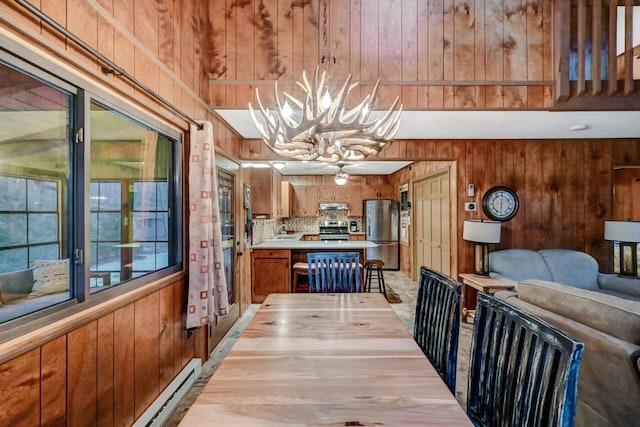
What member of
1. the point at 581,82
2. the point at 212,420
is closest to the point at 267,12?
the point at 581,82

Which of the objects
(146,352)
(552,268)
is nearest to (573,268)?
(552,268)

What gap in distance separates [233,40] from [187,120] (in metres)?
0.98

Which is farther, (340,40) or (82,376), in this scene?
(340,40)

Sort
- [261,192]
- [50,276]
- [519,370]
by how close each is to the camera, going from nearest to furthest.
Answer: [519,370] → [50,276] → [261,192]

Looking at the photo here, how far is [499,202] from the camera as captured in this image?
3.92 m

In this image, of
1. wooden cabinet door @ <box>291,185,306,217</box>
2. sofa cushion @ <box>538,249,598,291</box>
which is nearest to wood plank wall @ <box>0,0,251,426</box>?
sofa cushion @ <box>538,249,598,291</box>

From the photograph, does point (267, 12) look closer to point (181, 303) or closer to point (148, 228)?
point (148, 228)

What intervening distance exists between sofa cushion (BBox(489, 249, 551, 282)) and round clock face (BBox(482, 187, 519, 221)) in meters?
0.48

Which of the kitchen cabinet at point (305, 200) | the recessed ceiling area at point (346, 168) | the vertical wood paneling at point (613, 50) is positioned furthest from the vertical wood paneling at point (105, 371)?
the kitchen cabinet at point (305, 200)

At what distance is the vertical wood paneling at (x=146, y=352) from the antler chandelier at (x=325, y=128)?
123 cm

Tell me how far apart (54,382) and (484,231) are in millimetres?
3723

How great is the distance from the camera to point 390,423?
88 centimetres

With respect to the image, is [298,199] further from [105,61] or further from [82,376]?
[82,376]

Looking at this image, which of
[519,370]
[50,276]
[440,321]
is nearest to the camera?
[519,370]
